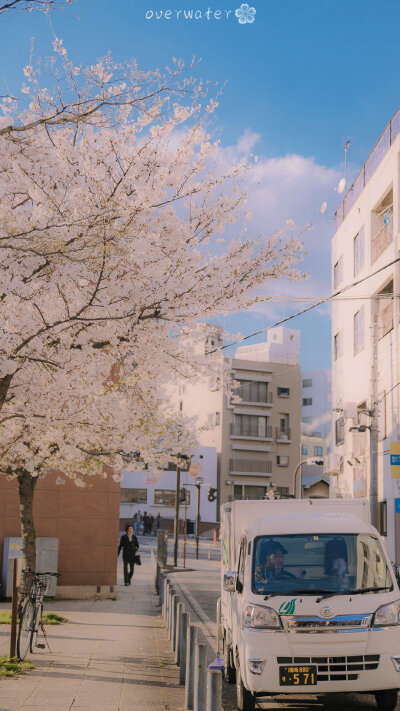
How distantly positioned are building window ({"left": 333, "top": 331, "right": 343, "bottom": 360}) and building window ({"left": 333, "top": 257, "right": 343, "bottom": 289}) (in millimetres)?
2554

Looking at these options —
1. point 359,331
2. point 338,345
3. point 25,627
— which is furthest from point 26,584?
point 338,345

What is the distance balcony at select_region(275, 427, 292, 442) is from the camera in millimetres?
83375

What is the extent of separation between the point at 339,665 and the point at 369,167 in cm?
2806

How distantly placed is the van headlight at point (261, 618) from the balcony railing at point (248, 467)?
72802 mm

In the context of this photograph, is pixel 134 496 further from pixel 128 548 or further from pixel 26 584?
pixel 26 584

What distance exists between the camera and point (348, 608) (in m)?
7.88

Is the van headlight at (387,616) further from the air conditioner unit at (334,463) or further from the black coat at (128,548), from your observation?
the air conditioner unit at (334,463)

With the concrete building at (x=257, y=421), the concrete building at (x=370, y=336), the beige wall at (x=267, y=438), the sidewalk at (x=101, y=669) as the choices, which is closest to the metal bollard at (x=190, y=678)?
the sidewalk at (x=101, y=669)

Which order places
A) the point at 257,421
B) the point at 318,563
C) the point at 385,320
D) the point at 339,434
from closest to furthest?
the point at 318,563
the point at 385,320
the point at 339,434
the point at 257,421

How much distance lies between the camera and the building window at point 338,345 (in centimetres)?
3741

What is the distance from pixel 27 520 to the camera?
15859mm

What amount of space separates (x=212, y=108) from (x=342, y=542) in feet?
19.9

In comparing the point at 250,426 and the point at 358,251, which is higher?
the point at 358,251

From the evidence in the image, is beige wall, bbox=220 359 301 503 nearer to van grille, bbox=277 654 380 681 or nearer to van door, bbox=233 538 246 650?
van door, bbox=233 538 246 650
